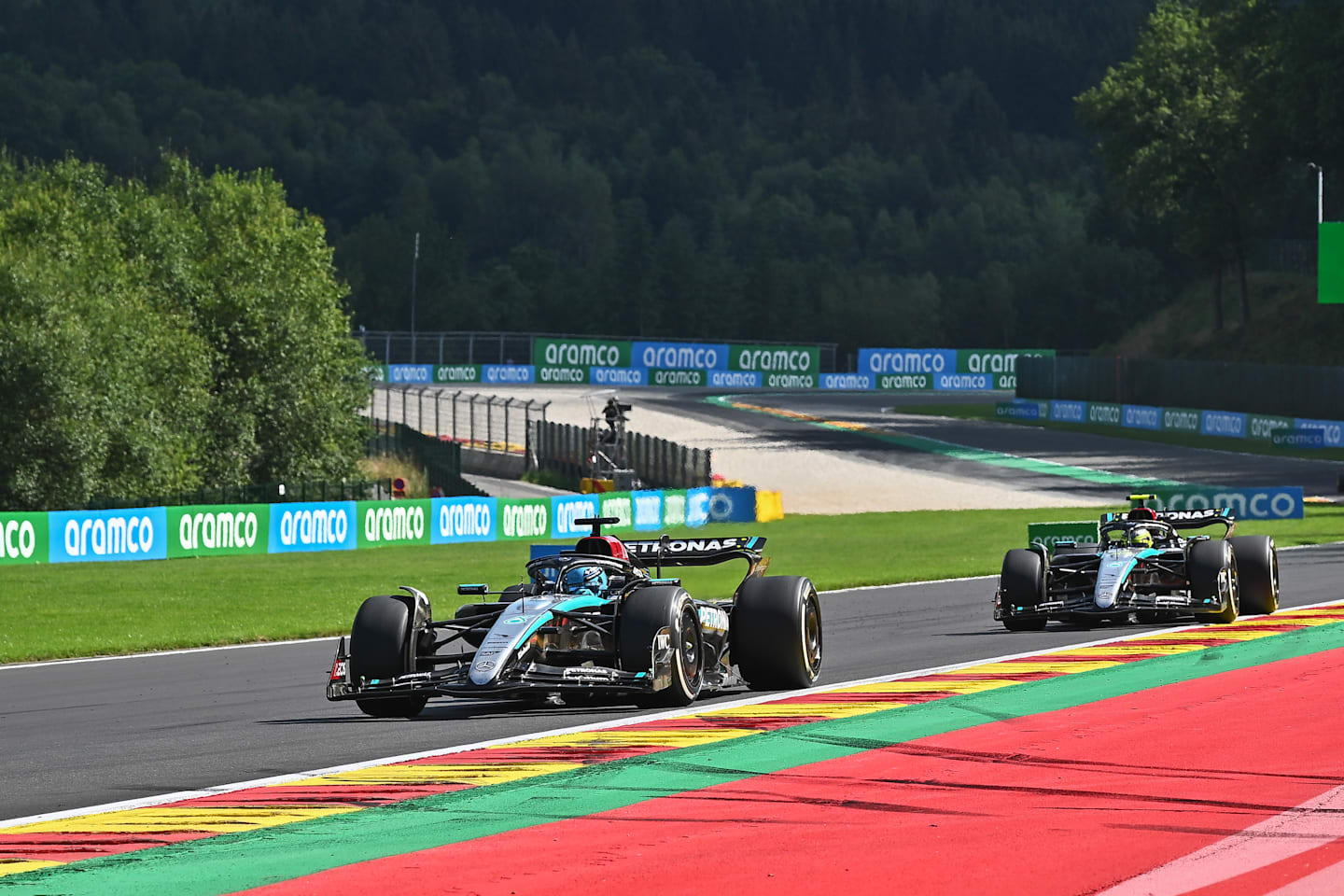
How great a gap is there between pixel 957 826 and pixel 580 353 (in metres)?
91.4

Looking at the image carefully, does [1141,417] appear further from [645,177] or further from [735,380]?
[645,177]

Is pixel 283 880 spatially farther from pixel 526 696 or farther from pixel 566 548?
pixel 566 548

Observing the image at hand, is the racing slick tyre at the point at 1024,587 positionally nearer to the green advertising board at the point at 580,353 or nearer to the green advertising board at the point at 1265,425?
the green advertising board at the point at 1265,425

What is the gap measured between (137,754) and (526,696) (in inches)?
108

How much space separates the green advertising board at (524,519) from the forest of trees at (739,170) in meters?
50.5

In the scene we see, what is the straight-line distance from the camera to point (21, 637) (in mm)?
22688

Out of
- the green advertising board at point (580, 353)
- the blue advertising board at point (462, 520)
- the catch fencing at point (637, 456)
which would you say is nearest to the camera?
the blue advertising board at point (462, 520)

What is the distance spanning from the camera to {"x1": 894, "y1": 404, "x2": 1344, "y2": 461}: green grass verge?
6331 centimetres

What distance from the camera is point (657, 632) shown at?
13305mm

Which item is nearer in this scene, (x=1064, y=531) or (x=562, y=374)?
(x=1064, y=531)

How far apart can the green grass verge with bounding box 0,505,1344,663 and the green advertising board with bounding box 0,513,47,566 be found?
23.5 inches

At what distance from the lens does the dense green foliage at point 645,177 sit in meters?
139

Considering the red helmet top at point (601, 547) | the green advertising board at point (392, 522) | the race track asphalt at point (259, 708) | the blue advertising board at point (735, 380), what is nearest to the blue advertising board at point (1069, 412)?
the blue advertising board at point (735, 380)

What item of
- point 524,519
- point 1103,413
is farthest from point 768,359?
point 524,519
